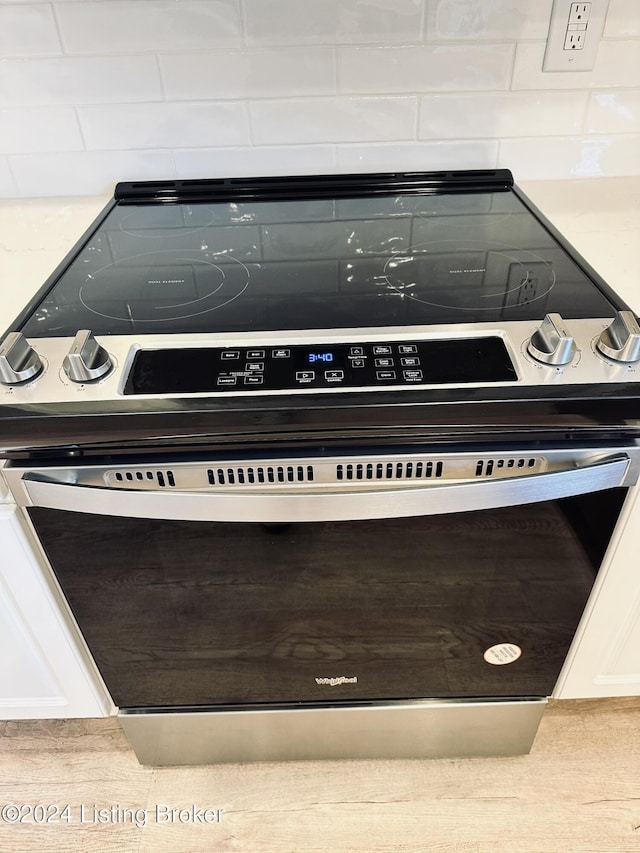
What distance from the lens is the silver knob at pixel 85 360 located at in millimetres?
685

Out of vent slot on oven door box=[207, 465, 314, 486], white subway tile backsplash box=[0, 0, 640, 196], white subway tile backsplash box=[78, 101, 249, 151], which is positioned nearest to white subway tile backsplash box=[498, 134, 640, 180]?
white subway tile backsplash box=[0, 0, 640, 196]

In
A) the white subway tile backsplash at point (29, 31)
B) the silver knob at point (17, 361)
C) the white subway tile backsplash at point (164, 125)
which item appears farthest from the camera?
the white subway tile backsplash at point (164, 125)

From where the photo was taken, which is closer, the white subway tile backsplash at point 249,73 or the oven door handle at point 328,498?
the oven door handle at point 328,498

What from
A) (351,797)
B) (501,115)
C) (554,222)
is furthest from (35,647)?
(501,115)

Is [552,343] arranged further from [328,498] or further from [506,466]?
[328,498]

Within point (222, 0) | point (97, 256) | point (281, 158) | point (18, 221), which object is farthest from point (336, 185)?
point (18, 221)

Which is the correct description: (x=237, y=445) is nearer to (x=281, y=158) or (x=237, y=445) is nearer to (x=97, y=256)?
(x=97, y=256)

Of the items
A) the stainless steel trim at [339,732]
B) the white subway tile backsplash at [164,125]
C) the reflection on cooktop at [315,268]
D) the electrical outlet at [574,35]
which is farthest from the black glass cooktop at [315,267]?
the stainless steel trim at [339,732]

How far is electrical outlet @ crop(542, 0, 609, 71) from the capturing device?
1.03m

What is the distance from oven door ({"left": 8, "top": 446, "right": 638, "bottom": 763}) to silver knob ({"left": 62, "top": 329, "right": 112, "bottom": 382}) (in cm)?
11

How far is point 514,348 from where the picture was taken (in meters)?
0.73

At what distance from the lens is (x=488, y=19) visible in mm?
1046

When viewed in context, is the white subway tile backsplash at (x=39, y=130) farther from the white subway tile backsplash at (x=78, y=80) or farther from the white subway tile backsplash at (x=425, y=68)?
the white subway tile backsplash at (x=425, y=68)

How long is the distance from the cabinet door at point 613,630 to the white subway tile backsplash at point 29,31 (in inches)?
46.2
